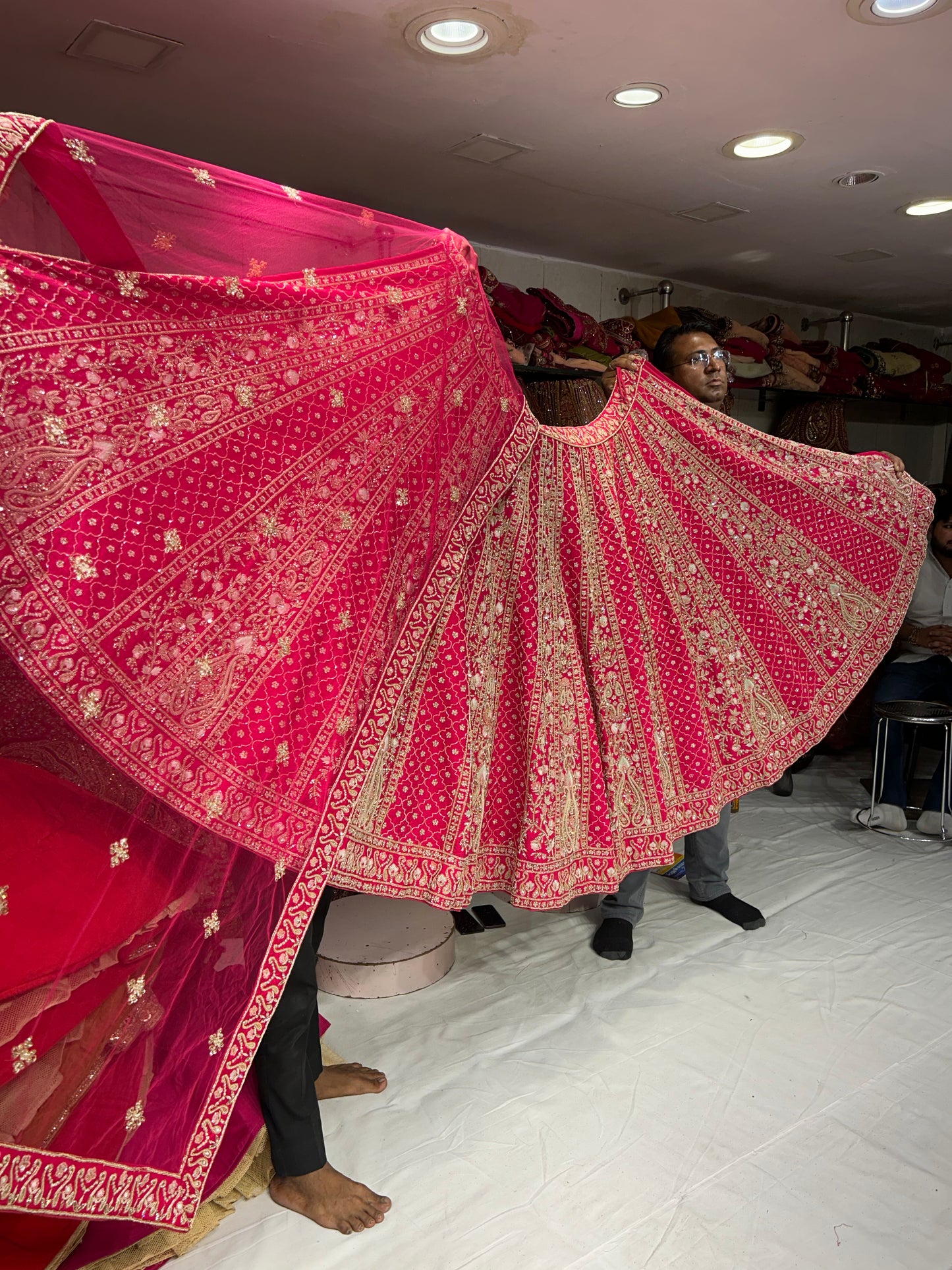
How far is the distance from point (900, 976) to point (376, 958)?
1.24 meters

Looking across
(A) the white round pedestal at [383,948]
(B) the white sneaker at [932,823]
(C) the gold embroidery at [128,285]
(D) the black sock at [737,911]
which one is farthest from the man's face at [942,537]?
(C) the gold embroidery at [128,285]

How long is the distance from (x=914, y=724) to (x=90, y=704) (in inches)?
114

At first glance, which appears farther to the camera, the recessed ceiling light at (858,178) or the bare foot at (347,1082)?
the recessed ceiling light at (858,178)

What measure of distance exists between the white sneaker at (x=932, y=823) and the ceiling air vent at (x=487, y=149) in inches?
97.2

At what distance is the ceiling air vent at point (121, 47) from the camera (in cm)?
187

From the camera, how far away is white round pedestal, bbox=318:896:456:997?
2.17m

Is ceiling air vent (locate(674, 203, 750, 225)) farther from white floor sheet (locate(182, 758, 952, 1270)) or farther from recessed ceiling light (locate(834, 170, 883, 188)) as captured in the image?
white floor sheet (locate(182, 758, 952, 1270))

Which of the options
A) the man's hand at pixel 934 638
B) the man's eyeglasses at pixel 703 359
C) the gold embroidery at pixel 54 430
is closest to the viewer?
the gold embroidery at pixel 54 430

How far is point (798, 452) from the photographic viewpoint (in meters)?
2.22

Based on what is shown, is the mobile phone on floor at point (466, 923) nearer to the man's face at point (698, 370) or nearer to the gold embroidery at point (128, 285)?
the man's face at point (698, 370)

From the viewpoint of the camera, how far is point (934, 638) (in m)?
3.42

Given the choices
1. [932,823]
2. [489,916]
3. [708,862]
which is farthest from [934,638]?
[489,916]

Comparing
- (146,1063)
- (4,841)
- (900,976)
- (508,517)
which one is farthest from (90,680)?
(900,976)

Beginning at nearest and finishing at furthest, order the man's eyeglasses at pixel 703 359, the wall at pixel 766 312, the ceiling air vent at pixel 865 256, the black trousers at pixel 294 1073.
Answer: the black trousers at pixel 294 1073
the man's eyeglasses at pixel 703 359
the wall at pixel 766 312
the ceiling air vent at pixel 865 256
